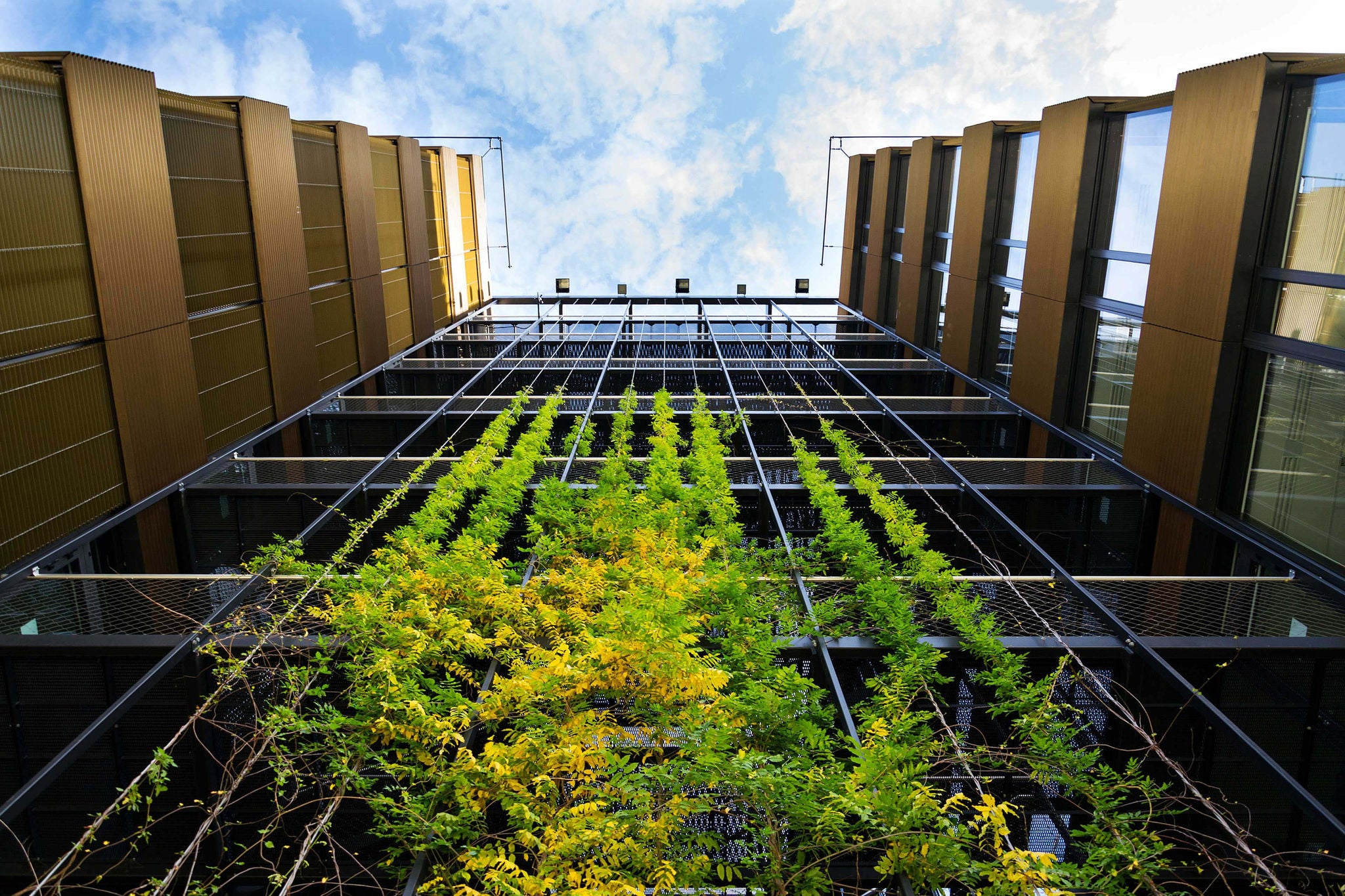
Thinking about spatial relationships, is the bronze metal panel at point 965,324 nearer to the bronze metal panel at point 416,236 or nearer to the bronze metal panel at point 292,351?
the bronze metal panel at point 292,351

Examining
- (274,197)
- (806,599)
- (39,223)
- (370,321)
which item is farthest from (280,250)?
(806,599)

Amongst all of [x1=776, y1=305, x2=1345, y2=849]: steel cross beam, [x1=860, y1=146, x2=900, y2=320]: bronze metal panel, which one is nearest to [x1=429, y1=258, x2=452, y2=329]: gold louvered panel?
[x1=860, y1=146, x2=900, y2=320]: bronze metal panel

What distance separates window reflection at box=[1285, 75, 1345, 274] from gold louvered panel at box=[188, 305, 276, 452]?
606 inches

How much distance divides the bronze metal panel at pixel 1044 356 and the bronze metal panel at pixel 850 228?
16.6 meters

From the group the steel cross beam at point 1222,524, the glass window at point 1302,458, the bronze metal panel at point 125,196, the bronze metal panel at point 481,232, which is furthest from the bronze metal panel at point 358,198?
the glass window at point 1302,458

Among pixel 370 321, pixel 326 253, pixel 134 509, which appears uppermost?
pixel 326 253

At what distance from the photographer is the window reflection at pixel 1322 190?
967 cm

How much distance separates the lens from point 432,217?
1137 inches

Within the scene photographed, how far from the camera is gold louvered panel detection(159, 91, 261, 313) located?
13.7 m

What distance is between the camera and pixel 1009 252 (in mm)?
19172

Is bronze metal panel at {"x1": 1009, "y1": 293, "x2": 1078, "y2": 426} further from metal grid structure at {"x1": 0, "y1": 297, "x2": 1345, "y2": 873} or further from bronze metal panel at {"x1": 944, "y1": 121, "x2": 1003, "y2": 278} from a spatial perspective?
bronze metal panel at {"x1": 944, "y1": 121, "x2": 1003, "y2": 278}

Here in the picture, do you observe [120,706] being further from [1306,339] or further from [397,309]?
[397,309]

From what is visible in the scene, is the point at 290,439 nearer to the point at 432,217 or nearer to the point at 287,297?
the point at 287,297

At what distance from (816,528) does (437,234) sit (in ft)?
67.8
